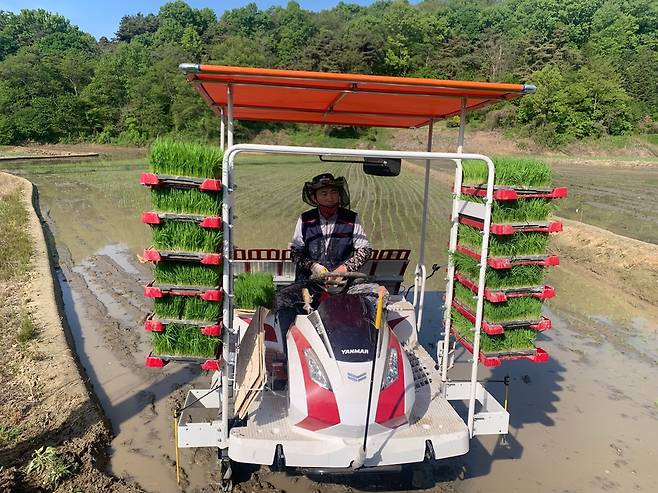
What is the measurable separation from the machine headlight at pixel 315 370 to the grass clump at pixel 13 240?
694cm

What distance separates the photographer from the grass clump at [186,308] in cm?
320

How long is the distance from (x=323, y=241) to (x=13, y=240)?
9148 mm

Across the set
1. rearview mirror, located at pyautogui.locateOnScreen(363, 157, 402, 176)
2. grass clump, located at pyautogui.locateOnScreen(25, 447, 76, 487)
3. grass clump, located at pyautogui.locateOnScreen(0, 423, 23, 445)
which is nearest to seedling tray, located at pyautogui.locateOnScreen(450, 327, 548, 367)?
rearview mirror, located at pyautogui.locateOnScreen(363, 157, 402, 176)

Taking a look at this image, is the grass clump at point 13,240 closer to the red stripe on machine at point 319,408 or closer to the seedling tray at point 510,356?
the red stripe on machine at point 319,408

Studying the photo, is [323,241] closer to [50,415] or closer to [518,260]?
[518,260]

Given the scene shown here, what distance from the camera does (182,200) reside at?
10.1 feet

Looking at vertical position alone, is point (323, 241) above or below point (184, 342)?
above

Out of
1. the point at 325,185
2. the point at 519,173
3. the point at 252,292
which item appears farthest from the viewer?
the point at 252,292

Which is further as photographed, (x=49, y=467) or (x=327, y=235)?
(x=327, y=235)

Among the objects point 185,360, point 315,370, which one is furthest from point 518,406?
point 185,360

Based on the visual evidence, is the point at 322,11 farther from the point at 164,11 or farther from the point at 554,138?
the point at 554,138

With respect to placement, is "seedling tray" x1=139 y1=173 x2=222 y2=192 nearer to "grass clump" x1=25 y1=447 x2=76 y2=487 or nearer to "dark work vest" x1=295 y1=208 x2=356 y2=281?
"dark work vest" x1=295 y1=208 x2=356 y2=281

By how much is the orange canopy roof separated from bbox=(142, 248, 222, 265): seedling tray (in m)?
1.07

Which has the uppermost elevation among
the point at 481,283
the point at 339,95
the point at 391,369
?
the point at 339,95
